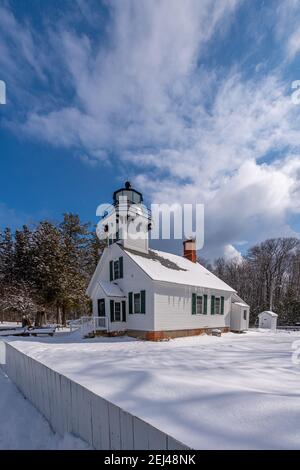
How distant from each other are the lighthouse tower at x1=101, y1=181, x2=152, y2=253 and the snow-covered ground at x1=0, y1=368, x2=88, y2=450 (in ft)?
39.4

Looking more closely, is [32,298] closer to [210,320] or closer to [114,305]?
[114,305]

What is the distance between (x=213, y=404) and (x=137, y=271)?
40.5ft

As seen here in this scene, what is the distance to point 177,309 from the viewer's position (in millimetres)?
14938

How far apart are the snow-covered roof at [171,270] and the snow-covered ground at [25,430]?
9071 mm

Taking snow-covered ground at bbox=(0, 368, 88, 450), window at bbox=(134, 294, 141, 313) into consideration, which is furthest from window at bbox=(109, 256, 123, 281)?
snow-covered ground at bbox=(0, 368, 88, 450)

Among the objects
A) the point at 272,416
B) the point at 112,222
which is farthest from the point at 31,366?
the point at 112,222

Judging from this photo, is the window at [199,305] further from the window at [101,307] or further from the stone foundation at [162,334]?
the window at [101,307]

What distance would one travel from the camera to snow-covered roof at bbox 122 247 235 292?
14.7m

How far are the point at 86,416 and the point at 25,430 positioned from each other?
1.98 meters

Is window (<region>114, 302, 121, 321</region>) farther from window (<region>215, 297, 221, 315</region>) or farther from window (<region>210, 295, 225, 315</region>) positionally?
window (<region>215, 297, 221, 315</region>)

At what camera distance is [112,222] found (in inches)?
713

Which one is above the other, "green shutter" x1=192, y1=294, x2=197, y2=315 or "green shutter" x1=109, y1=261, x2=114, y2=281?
"green shutter" x1=109, y1=261, x2=114, y2=281

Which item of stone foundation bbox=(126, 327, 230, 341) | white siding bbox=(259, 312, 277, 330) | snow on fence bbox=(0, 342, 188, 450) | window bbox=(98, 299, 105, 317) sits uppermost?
snow on fence bbox=(0, 342, 188, 450)

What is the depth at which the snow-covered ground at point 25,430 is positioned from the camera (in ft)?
11.0
